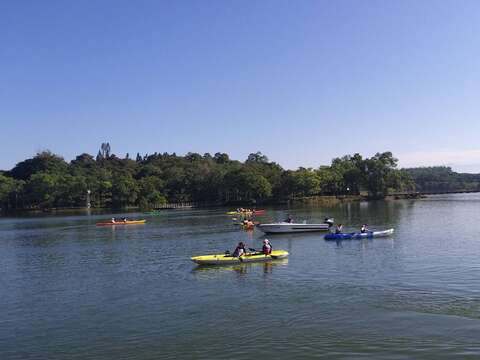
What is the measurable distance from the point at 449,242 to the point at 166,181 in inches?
5985

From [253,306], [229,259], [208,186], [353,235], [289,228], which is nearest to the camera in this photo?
[253,306]

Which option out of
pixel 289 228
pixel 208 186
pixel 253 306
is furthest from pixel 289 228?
pixel 208 186

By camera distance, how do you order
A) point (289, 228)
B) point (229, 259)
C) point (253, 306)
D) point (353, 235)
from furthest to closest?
1. point (289, 228)
2. point (353, 235)
3. point (229, 259)
4. point (253, 306)

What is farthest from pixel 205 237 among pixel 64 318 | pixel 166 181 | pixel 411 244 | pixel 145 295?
pixel 166 181

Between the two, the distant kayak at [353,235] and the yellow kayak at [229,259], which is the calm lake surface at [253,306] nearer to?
the yellow kayak at [229,259]

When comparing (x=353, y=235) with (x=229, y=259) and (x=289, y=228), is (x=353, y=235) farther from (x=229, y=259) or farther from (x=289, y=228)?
(x=229, y=259)

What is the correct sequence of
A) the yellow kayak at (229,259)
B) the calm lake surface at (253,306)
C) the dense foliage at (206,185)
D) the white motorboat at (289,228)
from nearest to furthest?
the calm lake surface at (253,306)
the yellow kayak at (229,259)
the white motorboat at (289,228)
the dense foliage at (206,185)

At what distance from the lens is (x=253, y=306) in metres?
27.0

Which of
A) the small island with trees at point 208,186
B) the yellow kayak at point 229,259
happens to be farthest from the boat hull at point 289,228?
the small island with trees at point 208,186

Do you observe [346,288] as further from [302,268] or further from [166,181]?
[166,181]

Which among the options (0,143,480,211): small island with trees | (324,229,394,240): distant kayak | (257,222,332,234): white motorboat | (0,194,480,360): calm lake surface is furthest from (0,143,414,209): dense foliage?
(0,194,480,360): calm lake surface

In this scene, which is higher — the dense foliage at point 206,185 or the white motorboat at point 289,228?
the dense foliage at point 206,185

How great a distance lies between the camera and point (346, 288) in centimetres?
2994

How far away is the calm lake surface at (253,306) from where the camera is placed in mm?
20812
